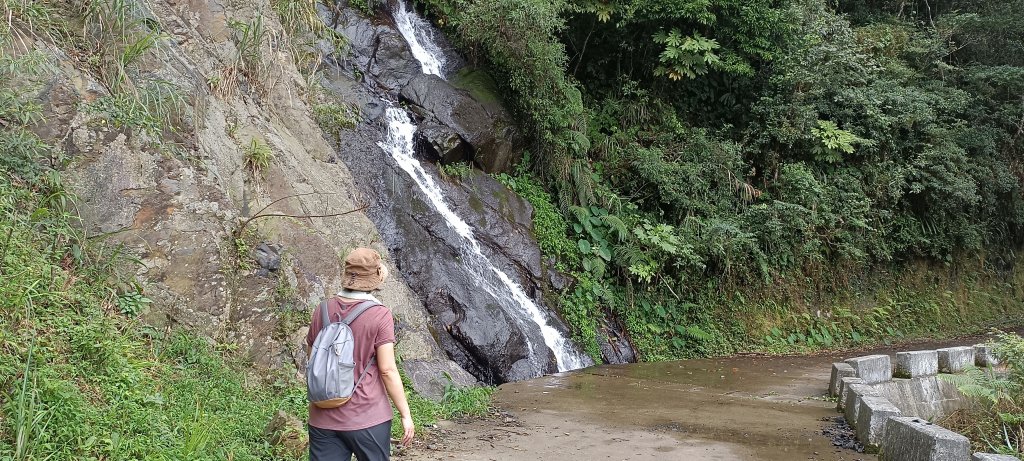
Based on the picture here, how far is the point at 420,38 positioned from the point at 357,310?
12343 mm

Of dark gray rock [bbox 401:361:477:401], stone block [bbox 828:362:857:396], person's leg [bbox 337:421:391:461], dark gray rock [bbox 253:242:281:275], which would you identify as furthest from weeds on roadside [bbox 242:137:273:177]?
stone block [bbox 828:362:857:396]

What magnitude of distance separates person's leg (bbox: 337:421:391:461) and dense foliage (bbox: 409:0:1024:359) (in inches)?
339

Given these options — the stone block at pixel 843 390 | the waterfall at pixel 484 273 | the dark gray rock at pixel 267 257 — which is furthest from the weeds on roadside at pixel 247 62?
the stone block at pixel 843 390

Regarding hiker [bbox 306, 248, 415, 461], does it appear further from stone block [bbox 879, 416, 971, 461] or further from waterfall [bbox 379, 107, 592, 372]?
waterfall [bbox 379, 107, 592, 372]

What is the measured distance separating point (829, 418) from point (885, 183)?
11.2 metres

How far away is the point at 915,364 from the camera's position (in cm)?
866

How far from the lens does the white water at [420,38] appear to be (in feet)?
47.2

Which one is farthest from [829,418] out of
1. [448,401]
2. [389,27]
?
[389,27]

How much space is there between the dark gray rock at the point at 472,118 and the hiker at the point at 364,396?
9.81 metres

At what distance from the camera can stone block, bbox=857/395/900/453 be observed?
5898 millimetres

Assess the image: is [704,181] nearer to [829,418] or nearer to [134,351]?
[829,418]

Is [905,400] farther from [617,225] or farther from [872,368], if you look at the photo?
[617,225]

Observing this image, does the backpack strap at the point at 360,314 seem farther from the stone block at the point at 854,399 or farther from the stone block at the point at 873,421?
the stone block at the point at 854,399

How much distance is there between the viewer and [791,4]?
51.4 ft
